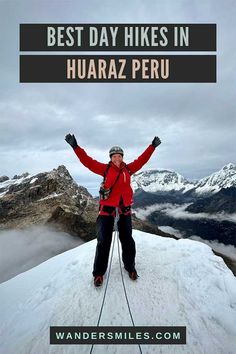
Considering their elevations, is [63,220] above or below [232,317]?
below

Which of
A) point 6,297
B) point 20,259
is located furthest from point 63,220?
point 20,259

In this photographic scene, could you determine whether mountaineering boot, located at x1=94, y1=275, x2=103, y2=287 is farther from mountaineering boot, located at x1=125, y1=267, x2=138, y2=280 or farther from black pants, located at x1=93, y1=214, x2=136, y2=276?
mountaineering boot, located at x1=125, y1=267, x2=138, y2=280

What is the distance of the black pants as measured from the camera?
755 centimetres

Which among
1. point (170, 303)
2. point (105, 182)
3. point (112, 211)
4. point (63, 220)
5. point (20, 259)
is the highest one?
point (105, 182)

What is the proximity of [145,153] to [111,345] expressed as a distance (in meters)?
5.38

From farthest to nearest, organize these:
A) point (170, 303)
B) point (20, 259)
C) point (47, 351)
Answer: point (20, 259)
point (170, 303)
point (47, 351)

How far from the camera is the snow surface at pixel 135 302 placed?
561cm

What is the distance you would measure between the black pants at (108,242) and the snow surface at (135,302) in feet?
1.55

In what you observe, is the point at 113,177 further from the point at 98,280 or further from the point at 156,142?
the point at 98,280

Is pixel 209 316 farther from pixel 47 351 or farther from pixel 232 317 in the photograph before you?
pixel 47 351

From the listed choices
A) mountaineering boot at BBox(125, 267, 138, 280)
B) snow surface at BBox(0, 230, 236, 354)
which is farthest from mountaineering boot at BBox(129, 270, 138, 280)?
snow surface at BBox(0, 230, 236, 354)

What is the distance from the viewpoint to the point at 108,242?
7.58 m

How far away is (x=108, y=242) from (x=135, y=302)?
1.80 m

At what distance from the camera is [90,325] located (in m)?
6.06
